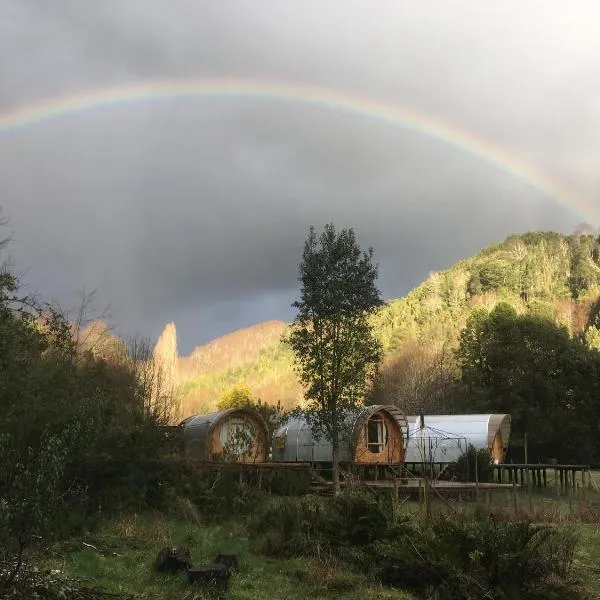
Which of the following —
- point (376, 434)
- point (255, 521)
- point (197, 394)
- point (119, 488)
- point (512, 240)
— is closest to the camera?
point (255, 521)

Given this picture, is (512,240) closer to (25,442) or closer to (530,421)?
(530,421)

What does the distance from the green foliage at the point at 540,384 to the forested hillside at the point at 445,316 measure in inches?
225

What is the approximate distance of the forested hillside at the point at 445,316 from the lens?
157ft

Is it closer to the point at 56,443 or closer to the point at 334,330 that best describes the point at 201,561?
the point at 56,443

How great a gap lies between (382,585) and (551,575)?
2147 millimetres

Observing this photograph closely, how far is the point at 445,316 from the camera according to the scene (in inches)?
2621

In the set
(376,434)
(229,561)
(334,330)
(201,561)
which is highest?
(334,330)

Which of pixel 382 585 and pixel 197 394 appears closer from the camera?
pixel 382 585

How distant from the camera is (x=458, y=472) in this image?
23078mm

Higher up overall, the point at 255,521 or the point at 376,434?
the point at 376,434

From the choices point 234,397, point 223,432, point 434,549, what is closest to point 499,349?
point 223,432

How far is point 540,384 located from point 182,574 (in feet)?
97.9

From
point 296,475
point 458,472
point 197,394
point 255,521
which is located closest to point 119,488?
point 255,521

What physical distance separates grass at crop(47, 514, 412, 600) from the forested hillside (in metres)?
33.5
